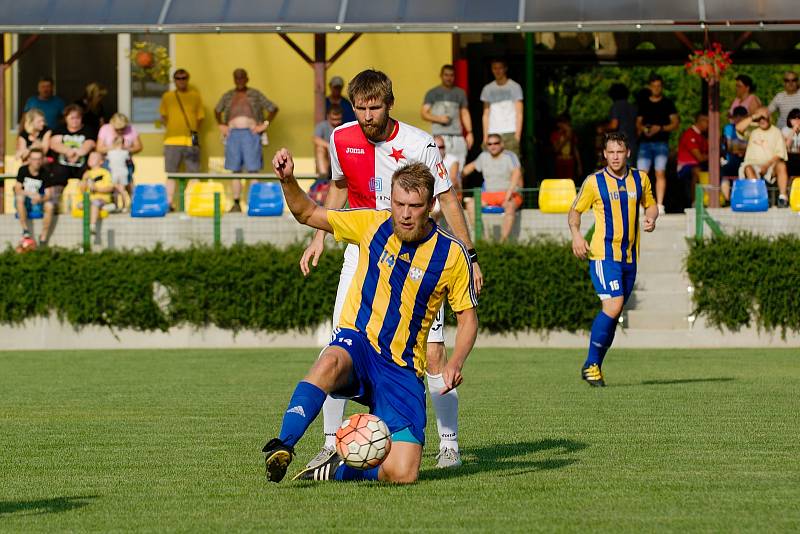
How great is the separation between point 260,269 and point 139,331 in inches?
68.6

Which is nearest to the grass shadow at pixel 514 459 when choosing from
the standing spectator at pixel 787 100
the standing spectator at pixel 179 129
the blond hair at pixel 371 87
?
the blond hair at pixel 371 87

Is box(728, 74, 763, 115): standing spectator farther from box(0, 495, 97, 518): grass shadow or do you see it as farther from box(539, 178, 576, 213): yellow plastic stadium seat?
box(0, 495, 97, 518): grass shadow

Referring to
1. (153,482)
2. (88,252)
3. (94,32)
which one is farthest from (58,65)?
(153,482)

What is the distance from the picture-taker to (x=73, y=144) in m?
21.4

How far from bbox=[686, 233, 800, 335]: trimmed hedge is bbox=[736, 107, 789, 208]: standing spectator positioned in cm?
145

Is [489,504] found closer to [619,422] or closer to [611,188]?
[619,422]

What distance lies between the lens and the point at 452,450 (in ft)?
27.1

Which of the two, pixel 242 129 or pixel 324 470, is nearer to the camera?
pixel 324 470

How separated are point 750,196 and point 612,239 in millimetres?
6758

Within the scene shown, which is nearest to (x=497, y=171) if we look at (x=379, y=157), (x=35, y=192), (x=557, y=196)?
(x=557, y=196)

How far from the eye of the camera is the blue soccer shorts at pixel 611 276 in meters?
13.2

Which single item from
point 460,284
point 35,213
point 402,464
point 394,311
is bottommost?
point 402,464

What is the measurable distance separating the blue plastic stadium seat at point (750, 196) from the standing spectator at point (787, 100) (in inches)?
85.3

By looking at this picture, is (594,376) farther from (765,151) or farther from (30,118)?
(30,118)
